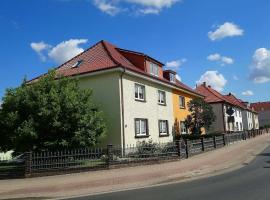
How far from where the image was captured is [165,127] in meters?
32.8

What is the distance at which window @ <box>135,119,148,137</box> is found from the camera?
27256mm

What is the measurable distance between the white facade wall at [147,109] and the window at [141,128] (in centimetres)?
30

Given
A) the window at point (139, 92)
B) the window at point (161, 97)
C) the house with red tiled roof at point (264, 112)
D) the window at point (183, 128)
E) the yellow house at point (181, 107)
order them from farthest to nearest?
the house with red tiled roof at point (264, 112)
the window at point (183, 128)
the yellow house at point (181, 107)
the window at point (161, 97)
the window at point (139, 92)

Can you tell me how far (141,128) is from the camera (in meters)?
28.0

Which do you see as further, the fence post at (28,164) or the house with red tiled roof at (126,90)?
the house with red tiled roof at (126,90)

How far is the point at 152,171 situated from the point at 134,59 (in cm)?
1516

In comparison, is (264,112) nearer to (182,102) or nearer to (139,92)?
(182,102)

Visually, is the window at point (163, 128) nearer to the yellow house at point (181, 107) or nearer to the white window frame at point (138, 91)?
the yellow house at point (181, 107)

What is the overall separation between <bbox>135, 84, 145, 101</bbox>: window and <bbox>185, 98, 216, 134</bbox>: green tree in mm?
9926

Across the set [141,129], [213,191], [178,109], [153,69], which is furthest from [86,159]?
[178,109]

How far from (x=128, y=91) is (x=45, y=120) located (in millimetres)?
7858

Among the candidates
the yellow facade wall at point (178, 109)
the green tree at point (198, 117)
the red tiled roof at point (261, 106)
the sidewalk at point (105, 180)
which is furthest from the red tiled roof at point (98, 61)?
the red tiled roof at point (261, 106)

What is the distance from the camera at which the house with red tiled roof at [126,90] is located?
25.4 meters

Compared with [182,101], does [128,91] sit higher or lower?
lower
